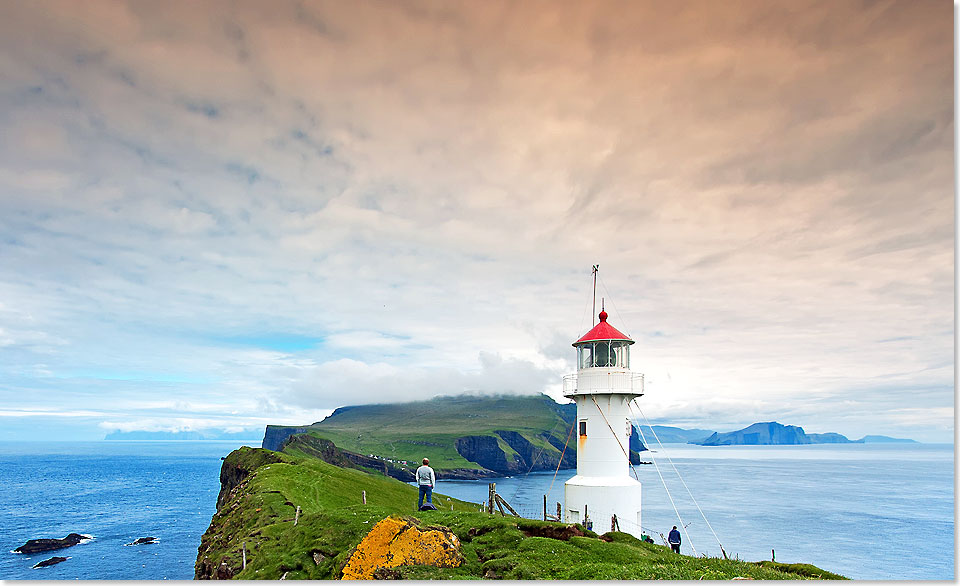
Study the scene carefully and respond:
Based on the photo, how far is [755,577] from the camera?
29.7ft

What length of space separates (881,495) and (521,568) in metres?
117

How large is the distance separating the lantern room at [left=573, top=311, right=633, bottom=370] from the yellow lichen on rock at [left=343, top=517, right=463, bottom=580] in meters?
10.2

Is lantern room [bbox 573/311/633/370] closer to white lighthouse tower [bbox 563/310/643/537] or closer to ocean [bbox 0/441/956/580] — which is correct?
white lighthouse tower [bbox 563/310/643/537]

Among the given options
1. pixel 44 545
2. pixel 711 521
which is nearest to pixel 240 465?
pixel 44 545

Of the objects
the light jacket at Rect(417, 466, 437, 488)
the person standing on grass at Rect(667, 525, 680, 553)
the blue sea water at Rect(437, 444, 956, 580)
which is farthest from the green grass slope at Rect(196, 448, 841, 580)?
the blue sea water at Rect(437, 444, 956, 580)

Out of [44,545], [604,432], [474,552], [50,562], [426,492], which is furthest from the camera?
[44,545]

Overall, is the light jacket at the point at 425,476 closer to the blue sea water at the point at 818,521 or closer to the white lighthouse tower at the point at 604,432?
the white lighthouse tower at the point at 604,432

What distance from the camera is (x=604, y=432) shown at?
18062 millimetres

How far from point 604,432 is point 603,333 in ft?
11.1

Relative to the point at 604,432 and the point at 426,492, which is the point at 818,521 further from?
the point at 426,492

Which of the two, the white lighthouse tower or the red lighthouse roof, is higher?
the red lighthouse roof

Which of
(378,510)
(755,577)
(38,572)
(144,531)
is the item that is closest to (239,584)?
(378,510)

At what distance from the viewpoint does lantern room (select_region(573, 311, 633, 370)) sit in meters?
18.5

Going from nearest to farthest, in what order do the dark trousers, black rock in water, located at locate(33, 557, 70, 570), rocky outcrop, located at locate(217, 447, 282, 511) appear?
the dark trousers
rocky outcrop, located at locate(217, 447, 282, 511)
black rock in water, located at locate(33, 557, 70, 570)
